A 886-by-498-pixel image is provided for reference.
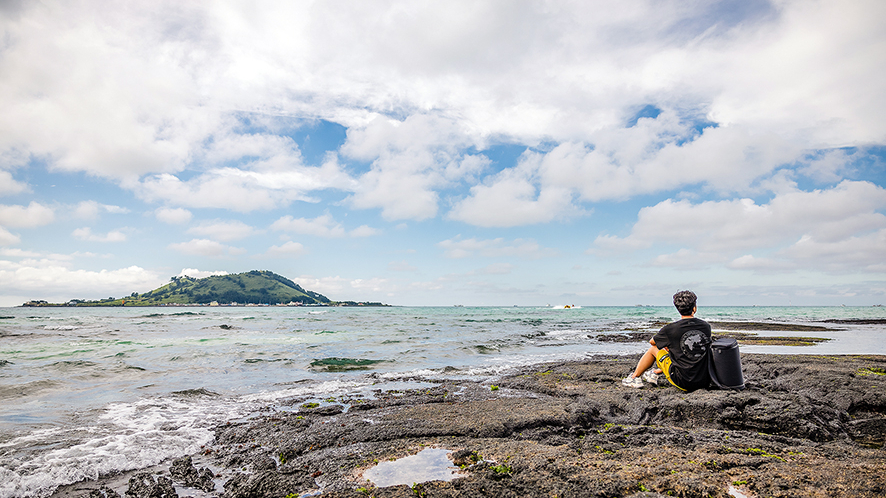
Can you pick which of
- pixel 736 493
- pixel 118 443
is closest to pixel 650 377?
pixel 736 493

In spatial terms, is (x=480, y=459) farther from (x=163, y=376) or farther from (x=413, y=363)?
(x=163, y=376)

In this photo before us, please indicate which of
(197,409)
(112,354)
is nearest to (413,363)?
(197,409)

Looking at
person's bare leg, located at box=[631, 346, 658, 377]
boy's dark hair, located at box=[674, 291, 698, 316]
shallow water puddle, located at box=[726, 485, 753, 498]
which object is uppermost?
boy's dark hair, located at box=[674, 291, 698, 316]

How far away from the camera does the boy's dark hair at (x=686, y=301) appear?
7.44m

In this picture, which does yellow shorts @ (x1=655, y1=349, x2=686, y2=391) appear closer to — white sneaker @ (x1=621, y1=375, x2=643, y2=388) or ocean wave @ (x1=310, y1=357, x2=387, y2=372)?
white sneaker @ (x1=621, y1=375, x2=643, y2=388)

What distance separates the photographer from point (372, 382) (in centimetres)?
1149

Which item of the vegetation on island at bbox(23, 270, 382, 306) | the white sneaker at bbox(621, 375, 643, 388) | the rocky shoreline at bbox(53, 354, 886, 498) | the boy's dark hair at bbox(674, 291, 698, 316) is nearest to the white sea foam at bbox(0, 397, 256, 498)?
the rocky shoreline at bbox(53, 354, 886, 498)

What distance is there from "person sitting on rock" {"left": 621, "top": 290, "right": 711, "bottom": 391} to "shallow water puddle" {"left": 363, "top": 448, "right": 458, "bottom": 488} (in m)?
4.59

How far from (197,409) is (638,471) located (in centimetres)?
859

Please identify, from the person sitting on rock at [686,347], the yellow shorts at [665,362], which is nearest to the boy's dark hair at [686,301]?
the person sitting on rock at [686,347]

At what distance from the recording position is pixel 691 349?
287 inches

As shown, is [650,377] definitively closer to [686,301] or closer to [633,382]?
[633,382]

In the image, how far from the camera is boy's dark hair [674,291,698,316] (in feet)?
24.4

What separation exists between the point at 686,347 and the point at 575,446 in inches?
144
